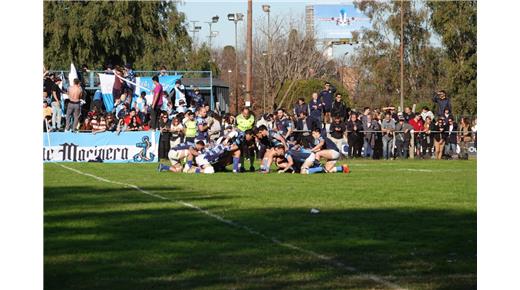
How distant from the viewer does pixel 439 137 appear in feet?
125

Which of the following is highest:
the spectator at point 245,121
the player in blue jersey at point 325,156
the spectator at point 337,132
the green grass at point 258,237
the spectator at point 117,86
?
the spectator at point 117,86

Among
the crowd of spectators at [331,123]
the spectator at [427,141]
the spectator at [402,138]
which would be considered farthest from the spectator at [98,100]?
the spectator at [427,141]

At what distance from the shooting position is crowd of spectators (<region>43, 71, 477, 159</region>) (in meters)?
35.6

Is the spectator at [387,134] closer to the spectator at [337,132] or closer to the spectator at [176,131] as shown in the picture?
the spectator at [337,132]

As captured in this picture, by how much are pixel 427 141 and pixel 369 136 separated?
2.01 metres

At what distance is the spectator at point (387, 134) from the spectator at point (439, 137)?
1438mm

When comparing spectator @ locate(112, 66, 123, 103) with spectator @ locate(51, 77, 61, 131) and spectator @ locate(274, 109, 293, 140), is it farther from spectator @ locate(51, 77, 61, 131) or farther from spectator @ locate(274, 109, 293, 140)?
spectator @ locate(274, 109, 293, 140)

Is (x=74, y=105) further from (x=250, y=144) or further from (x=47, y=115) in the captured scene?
(x=250, y=144)

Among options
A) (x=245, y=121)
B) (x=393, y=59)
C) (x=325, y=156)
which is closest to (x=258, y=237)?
(x=325, y=156)

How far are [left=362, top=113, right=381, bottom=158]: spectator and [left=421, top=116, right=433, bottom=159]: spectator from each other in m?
1.59

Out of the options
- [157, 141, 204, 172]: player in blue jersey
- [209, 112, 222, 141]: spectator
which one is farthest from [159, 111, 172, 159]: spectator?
[157, 141, 204, 172]: player in blue jersey

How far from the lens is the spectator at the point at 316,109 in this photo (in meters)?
36.6

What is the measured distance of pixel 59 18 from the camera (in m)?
57.3
